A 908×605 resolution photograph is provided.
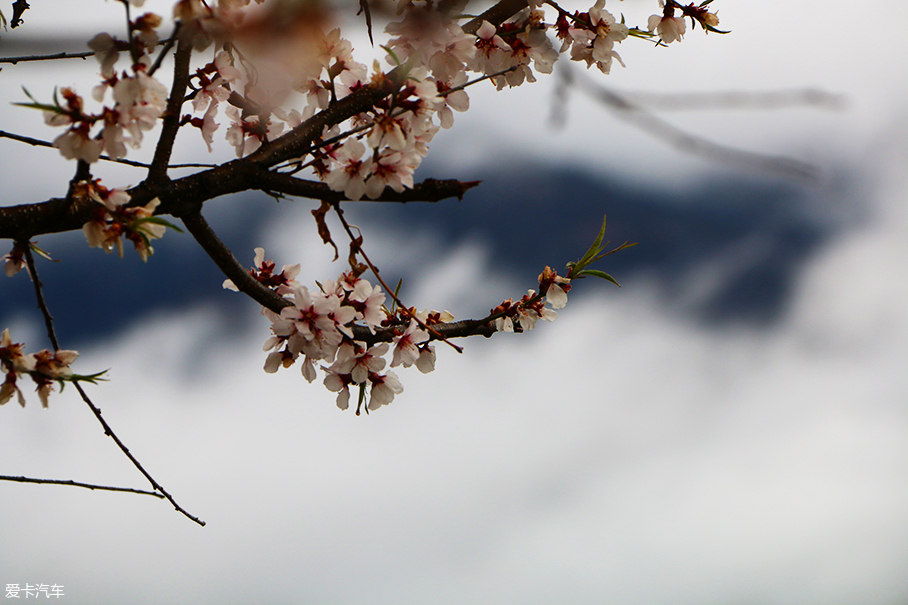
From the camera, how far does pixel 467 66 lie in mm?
2623

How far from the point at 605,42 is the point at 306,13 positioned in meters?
2.16

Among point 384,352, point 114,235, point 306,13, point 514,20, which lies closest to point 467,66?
point 514,20

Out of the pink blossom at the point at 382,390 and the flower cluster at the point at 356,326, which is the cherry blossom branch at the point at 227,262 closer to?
the flower cluster at the point at 356,326

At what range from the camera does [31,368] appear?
1992mm

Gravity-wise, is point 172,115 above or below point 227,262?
above

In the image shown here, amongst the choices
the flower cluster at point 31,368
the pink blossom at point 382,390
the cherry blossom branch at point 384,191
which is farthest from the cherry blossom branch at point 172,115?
the pink blossom at point 382,390

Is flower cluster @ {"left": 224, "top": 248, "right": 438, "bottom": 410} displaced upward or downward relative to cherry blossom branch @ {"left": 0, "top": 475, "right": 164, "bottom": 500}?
upward

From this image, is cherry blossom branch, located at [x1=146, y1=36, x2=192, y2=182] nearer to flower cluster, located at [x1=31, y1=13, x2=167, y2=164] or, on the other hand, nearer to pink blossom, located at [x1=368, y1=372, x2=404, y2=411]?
flower cluster, located at [x1=31, y1=13, x2=167, y2=164]

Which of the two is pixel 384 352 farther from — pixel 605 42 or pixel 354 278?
pixel 605 42

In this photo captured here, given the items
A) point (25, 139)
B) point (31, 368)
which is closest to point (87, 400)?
point (31, 368)

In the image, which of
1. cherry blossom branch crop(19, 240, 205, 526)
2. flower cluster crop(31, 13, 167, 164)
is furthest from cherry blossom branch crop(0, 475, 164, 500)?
flower cluster crop(31, 13, 167, 164)

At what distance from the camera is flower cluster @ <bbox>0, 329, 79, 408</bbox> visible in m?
1.98

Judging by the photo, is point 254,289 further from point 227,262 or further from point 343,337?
point 343,337

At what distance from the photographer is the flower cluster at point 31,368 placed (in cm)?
198
